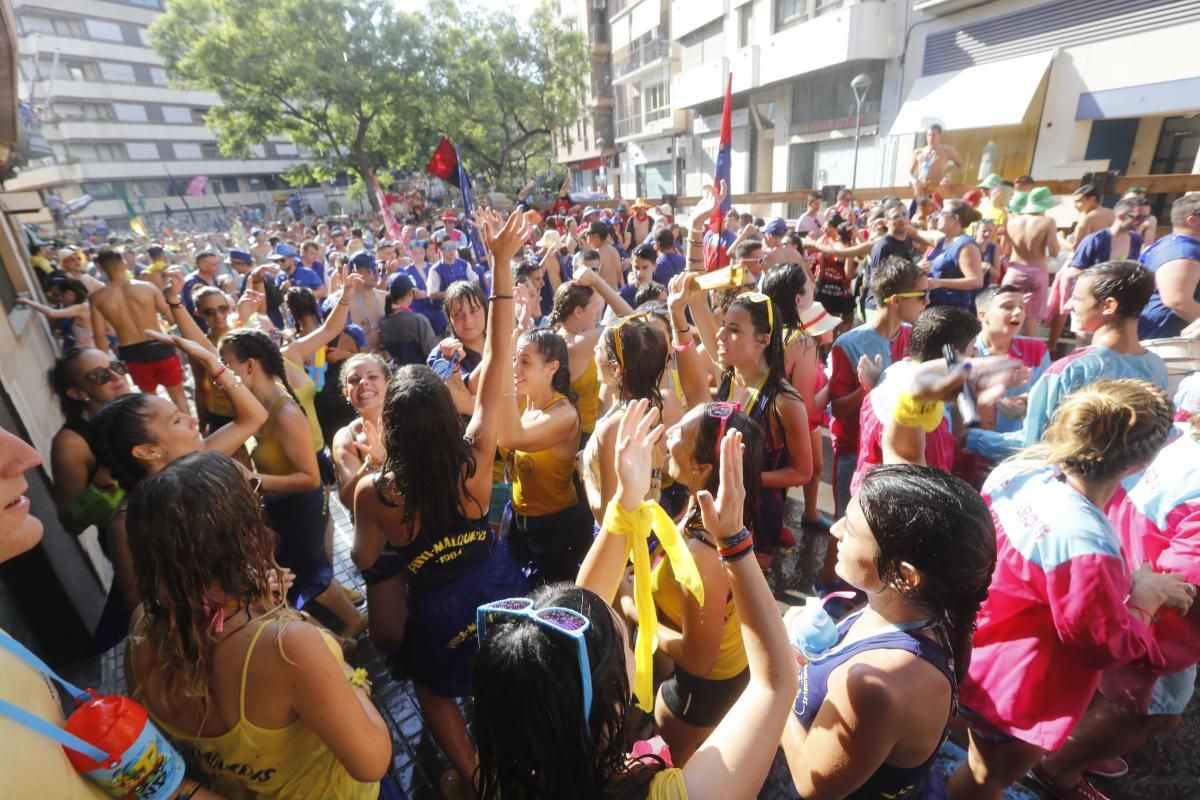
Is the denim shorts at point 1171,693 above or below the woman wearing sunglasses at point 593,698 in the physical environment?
below

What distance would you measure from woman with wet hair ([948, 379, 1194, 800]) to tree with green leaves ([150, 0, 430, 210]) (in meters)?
29.1

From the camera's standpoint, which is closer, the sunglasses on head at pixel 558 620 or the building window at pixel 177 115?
the sunglasses on head at pixel 558 620

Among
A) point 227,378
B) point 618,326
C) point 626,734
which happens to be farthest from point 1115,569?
point 227,378

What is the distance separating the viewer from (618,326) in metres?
2.77

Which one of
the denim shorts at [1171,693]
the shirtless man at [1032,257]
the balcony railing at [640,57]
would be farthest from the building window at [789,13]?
the denim shorts at [1171,693]

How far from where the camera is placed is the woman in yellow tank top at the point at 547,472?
2.82 meters

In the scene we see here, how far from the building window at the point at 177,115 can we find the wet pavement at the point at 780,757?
56537 millimetres

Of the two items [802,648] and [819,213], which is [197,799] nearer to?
[802,648]

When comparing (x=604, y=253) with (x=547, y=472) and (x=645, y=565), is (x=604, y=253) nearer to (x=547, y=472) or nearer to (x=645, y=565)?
(x=547, y=472)

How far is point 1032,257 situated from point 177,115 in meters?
58.3

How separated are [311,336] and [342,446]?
1.87 meters

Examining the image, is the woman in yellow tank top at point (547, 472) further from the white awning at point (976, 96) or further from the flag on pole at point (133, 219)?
the flag on pole at point (133, 219)

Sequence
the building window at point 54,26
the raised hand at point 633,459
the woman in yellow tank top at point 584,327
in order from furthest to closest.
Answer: the building window at point 54,26 → the woman in yellow tank top at point 584,327 → the raised hand at point 633,459

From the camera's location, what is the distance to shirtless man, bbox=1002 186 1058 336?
5766mm
